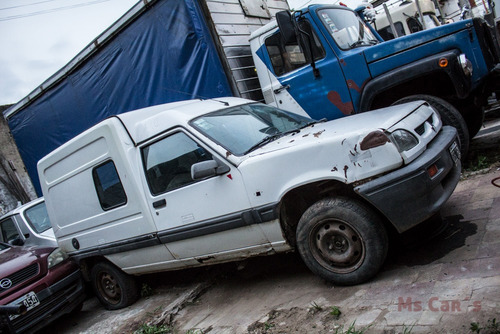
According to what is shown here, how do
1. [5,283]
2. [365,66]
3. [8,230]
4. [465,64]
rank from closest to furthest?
[465,64]
[5,283]
[365,66]
[8,230]

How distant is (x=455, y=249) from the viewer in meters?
2.98

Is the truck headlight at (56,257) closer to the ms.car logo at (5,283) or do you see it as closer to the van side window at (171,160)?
the ms.car logo at (5,283)

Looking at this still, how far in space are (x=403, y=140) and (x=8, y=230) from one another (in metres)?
7.13

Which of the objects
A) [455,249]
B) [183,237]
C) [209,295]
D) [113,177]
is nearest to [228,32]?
[113,177]

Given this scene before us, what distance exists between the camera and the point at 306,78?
17.1ft

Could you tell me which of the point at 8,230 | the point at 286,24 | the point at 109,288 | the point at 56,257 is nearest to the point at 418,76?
the point at 286,24

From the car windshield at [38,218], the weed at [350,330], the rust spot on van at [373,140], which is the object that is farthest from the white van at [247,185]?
the car windshield at [38,218]

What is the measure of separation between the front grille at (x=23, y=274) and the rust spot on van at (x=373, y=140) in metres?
4.25

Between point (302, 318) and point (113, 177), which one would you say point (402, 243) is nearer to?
point (302, 318)

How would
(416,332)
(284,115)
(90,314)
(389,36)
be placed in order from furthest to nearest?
(389,36)
(90,314)
(284,115)
(416,332)

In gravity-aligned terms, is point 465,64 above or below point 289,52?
below

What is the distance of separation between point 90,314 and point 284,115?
3.79m

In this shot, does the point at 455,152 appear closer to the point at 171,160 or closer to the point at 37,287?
the point at 171,160

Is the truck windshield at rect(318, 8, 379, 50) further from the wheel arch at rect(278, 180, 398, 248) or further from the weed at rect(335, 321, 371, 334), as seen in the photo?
the weed at rect(335, 321, 371, 334)
